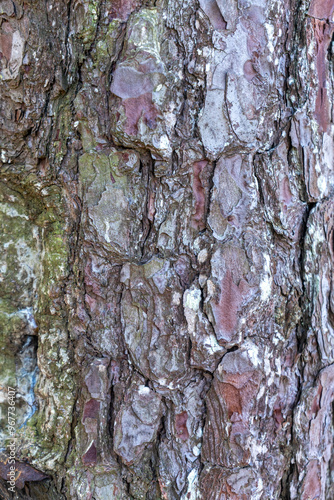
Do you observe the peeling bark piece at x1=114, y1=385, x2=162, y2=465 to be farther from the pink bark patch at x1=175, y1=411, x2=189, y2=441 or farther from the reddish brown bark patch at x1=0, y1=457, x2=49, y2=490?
the reddish brown bark patch at x1=0, y1=457, x2=49, y2=490

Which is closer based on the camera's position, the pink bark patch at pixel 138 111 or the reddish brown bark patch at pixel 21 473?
the pink bark patch at pixel 138 111

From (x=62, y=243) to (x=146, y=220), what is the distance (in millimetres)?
180

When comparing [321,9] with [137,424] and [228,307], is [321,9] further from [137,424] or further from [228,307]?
[137,424]

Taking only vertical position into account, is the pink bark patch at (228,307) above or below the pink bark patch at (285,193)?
below

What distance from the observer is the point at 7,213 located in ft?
3.06

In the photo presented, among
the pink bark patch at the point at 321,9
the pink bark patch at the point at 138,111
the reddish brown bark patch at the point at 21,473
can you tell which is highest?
the pink bark patch at the point at 321,9

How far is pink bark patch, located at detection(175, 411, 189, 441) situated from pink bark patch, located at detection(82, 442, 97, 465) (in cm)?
16

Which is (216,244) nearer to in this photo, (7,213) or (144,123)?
(144,123)

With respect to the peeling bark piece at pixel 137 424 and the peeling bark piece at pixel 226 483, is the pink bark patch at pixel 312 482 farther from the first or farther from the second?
the peeling bark piece at pixel 137 424

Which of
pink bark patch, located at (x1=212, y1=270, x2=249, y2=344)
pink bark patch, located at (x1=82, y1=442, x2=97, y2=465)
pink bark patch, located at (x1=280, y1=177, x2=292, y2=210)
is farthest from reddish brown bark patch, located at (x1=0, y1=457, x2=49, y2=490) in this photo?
pink bark patch, located at (x1=280, y1=177, x2=292, y2=210)

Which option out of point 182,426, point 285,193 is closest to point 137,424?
point 182,426

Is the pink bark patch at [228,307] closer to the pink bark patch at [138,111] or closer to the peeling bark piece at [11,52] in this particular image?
the pink bark patch at [138,111]

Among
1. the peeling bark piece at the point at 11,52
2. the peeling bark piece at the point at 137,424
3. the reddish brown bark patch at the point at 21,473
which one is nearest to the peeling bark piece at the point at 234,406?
the peeling bark piece at the point at 137,424

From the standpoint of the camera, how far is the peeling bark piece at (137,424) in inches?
31.0
